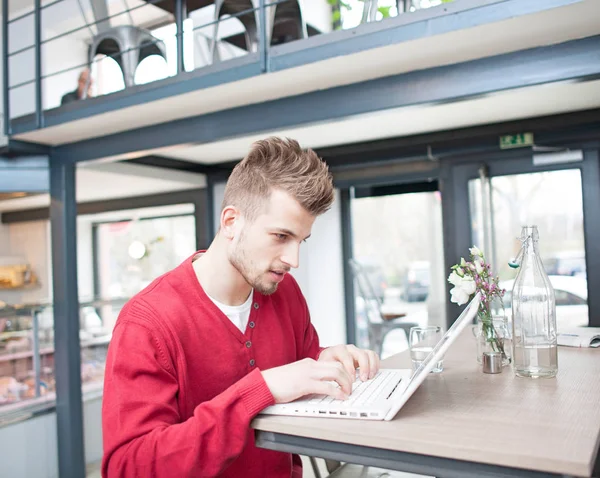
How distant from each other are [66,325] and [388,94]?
2.52m

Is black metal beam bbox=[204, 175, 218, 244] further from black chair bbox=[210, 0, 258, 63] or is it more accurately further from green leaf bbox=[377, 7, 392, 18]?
green leaf bbox=[377, 7, 392, 18]

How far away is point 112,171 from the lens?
4.04 meters

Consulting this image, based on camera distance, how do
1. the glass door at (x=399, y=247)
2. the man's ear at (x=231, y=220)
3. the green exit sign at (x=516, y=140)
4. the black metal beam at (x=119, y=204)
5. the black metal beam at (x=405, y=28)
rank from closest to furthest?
the man's ear at (x=231, y=220) < the black metal beam at (x=405, y=28) < the green exit sign at (x=516, y=140) < the black metal beam at (x=119, y=204) < the glass door at (x=399, y=247)

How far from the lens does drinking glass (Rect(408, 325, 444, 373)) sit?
1435 mm

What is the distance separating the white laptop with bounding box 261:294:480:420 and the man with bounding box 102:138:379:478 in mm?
26

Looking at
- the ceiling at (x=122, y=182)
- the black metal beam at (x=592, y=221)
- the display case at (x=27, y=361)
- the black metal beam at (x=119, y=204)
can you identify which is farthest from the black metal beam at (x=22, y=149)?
the black metal beam at (x=592, y=221)

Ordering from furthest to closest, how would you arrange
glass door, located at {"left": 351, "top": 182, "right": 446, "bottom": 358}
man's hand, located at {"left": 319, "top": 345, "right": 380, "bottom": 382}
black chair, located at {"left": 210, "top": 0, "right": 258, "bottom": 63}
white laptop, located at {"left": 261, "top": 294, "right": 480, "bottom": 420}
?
glass door, located at {"left": 351, "top": 182, "right": 446, "bottom": 358}
black chair, located at {"left": 210, "top": 0, "right": 258, "bottom": 63}
man's hand, located at {"left": 319, "top": 345, "right": 380, "bottom": 382}
white laptop, located at {"left": 261, "top": 294, "right": 480, "bottom": 420}

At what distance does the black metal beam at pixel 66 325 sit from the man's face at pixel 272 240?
2.63 meters

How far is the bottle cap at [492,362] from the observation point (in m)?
1.39

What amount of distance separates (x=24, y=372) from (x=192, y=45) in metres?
3.18

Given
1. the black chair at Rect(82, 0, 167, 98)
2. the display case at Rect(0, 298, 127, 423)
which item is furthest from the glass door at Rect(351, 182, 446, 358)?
the display case at Rect(0, 298, 127, 423)

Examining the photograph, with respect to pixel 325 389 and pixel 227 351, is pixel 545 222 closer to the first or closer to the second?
pixel 227 351

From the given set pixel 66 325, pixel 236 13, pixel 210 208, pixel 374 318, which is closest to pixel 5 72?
pixel 236 13

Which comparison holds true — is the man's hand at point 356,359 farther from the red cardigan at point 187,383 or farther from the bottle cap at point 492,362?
the bottle cap at point 492,362
